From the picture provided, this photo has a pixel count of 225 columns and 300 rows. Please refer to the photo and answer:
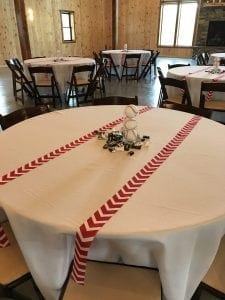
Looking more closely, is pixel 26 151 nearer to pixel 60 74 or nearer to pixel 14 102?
pixel 60 74

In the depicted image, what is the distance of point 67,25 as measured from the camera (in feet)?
32.6

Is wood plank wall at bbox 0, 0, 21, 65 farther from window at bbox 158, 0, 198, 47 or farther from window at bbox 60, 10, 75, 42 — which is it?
window at bbox 158, 0, 198, 47

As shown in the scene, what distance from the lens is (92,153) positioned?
48.8 inches

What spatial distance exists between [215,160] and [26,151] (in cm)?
91

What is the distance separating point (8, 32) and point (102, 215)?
9.94m

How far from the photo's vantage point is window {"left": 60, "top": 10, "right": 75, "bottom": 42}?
380 inches

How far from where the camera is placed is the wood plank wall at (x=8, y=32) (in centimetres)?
862

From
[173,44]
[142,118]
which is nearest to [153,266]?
[142,118]

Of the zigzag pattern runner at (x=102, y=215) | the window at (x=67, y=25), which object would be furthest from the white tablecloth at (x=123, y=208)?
the window at (x=67, y=25)

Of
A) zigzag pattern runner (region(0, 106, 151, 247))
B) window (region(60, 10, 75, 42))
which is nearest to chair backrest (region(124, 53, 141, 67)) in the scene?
window (region(60, 10, 75, 42))

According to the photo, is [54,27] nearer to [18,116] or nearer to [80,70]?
[80,70]

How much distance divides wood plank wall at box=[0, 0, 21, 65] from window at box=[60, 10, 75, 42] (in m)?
Answer: 1.79

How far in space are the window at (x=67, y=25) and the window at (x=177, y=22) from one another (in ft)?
12.5

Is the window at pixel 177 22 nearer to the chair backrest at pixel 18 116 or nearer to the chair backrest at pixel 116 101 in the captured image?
the chair backrest at pixel 116 101
